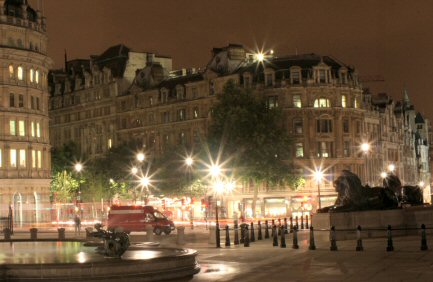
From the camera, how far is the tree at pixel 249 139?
88312mm

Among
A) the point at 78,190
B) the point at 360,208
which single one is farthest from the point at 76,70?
the point at 360,208

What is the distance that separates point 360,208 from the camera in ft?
123

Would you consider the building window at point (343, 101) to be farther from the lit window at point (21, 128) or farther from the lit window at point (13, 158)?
the lit window at point (13, 158)

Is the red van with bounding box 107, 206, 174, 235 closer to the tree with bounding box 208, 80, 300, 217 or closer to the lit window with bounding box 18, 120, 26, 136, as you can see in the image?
the tree with bounding box 208, 80, 300, 217

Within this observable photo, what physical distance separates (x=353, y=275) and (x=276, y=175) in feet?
216

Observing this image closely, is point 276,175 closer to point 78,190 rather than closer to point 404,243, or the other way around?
point 78,190

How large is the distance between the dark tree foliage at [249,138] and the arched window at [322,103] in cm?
1165

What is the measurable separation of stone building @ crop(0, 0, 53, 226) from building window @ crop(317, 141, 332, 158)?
105 feet

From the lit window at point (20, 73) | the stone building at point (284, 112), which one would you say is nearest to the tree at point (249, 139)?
the stone building at point (284, 112)

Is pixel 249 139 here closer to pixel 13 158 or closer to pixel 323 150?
pixel 323 150

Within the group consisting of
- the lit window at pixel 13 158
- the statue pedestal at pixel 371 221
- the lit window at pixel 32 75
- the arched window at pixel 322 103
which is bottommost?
the statue pedestal at pixel 371 221

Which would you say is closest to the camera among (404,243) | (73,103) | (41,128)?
(404,243)

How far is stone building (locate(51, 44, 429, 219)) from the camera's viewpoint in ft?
330

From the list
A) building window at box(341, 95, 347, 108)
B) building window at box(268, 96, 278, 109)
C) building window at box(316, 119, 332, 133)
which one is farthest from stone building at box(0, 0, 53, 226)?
→ building window at box(341, 95, 347, 108)
